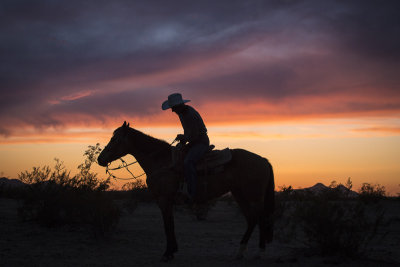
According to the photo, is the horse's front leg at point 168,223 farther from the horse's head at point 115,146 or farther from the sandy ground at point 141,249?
the horse's head at point 115,146

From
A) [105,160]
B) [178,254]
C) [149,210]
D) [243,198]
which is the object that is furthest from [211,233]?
[149,210]

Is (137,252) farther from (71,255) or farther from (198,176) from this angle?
(198,176)

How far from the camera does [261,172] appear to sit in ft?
30.3

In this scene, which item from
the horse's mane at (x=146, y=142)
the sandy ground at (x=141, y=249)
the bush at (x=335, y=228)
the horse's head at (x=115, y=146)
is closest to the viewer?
the bush at (x=335, y=228)

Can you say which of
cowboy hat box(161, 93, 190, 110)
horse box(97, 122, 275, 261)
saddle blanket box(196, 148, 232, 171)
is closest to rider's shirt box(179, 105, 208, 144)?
cowboy hat box(161, 93, 190, 110)

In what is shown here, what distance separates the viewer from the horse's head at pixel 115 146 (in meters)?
9.47

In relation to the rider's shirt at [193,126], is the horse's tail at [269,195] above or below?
below

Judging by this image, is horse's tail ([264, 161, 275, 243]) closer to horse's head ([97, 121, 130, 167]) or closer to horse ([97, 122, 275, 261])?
horse ([97, 122, 275, 261])

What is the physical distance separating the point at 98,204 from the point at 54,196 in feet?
7.00

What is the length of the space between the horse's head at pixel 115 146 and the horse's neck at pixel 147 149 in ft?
0.61

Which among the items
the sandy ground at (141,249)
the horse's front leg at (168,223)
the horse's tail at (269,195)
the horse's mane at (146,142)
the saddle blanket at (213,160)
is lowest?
the sandy ground at (141,249)

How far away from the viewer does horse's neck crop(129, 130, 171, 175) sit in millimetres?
9484

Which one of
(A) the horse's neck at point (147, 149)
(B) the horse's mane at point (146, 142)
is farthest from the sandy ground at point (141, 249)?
(B) the horse's mane at point (146, 142)

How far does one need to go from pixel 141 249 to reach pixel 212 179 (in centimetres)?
321
